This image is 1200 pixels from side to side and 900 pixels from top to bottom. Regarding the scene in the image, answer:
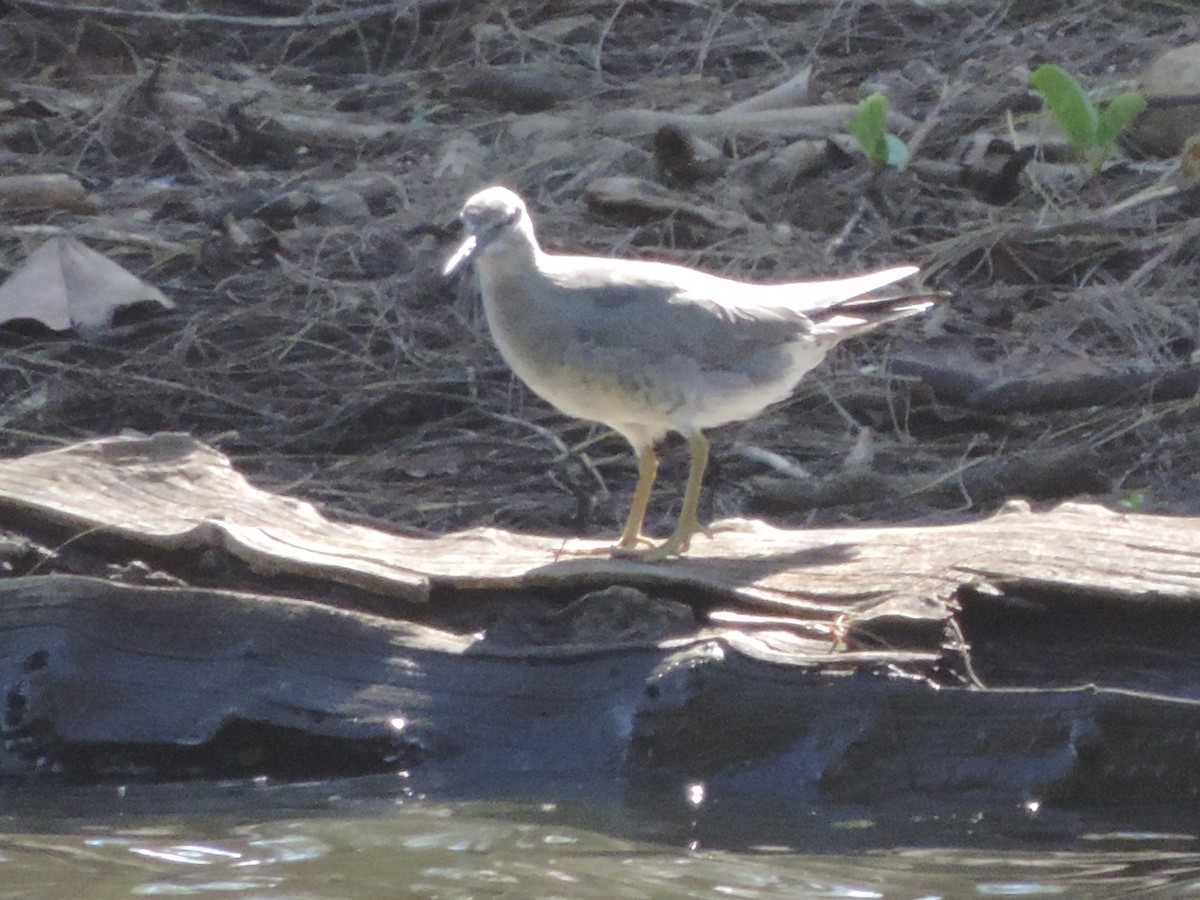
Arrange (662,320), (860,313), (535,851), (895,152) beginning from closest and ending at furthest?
1. (535,851)
2. (662,320)
3. (860,313)
4. (895,152)

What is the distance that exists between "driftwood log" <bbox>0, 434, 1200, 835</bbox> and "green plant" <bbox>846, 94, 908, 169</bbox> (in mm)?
3189

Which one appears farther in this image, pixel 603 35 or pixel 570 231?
pixel 603 35

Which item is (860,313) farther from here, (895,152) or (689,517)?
(895,152)

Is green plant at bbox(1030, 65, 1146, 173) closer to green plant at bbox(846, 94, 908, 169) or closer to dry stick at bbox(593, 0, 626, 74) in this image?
green plant at bbox(846, 94, 908, 169)

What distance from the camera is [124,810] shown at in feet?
12.2

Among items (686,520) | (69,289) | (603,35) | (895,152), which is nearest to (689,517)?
(686,520)

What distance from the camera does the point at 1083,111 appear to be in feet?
22.9

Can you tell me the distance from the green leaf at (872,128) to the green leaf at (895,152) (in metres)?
0.03

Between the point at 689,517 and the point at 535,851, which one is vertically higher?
the point at 689,517

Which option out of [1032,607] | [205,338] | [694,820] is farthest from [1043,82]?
[694,820]

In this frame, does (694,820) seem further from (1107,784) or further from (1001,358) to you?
(1001,358)

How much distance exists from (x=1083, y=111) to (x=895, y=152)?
70 cm

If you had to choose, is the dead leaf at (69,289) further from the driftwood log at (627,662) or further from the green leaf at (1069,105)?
the green leaf at (1069,105)

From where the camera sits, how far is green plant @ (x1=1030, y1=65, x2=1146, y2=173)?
6891mm
